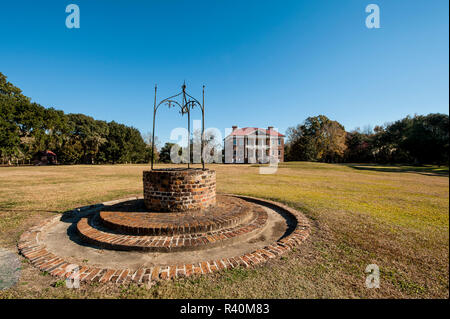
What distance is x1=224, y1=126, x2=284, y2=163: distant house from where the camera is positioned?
45.4 m

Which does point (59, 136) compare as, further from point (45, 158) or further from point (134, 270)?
point (134, 270)

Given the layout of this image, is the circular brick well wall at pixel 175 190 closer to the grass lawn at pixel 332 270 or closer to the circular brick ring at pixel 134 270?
the circular brick ring at pixel 134 270

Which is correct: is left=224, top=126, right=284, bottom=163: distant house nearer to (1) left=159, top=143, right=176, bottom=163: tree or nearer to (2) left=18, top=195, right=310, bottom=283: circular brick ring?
(1) left=159, top=143, right=176, bottom=163: tree

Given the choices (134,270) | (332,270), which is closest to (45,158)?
(134,270)

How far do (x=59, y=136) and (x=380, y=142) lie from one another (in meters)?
69.8

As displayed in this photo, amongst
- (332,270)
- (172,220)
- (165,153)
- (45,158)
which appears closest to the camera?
(332,270)

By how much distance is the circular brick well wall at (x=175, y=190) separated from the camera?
4.55 m

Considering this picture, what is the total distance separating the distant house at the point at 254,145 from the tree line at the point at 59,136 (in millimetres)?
22656

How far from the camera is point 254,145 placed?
46.2 m

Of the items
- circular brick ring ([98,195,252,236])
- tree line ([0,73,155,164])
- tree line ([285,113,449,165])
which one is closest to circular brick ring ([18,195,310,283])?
circular brick ring ([98,195,252,236])

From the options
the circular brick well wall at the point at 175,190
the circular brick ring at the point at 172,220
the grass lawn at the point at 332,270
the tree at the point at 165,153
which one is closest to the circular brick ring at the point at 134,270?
the grass lawn at the point at 332,270

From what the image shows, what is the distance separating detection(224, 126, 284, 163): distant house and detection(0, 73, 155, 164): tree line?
74.3 ft
